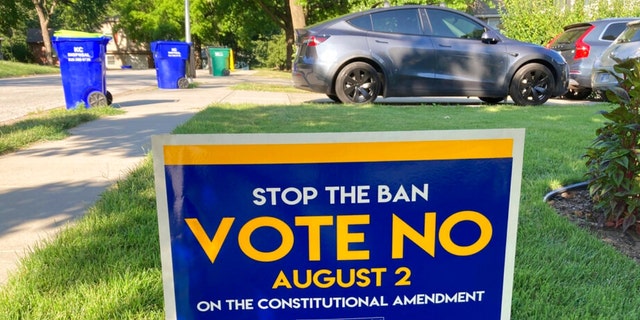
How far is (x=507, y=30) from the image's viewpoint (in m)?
16.0

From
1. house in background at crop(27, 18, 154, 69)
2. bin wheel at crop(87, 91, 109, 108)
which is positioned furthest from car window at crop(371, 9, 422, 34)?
house in background at crop(27, 18, 154, 69)

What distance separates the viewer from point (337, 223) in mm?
1129

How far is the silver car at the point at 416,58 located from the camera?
307 inches

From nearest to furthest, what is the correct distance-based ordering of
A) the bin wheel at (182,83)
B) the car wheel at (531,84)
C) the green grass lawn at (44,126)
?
the green grass lawn at (44,126) → the car wheel at (531,84) → the bin wheel at (182,83)

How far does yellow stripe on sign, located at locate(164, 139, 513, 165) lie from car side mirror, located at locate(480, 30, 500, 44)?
7379 mm

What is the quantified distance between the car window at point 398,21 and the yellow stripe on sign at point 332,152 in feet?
23.6

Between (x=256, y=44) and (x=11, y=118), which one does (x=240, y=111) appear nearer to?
(x=11, y=118)

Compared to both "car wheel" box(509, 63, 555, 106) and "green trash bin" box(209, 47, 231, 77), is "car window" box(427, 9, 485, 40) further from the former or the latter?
"green trash bin" box(209, 47, 231, 77)

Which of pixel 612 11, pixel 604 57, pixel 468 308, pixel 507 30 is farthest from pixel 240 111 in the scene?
pixel 612 11

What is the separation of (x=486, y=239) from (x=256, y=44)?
48.0 meters

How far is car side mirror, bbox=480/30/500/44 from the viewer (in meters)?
7.90

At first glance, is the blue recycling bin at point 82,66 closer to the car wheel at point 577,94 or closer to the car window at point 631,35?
the car window at point 631,35

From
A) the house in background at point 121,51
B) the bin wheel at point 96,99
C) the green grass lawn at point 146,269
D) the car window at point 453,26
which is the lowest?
the green grass lawn at point 146,269

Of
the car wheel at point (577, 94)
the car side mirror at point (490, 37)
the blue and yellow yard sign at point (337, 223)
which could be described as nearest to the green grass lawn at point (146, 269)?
the blue and yellow yard sign at point (337, 223)
